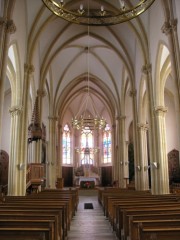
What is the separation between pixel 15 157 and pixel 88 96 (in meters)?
22.8

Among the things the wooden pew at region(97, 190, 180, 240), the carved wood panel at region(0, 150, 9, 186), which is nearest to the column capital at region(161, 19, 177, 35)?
the wooden pew at region(97, 190, 180, 240)

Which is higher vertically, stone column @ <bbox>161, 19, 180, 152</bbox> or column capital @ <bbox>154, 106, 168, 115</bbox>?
stone column @ <bbox>161, 19, 180, 152</bbox>

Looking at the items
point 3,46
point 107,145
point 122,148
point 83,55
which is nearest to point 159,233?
point 3,46

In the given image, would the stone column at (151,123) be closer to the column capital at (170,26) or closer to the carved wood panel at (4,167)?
the column capital at (170,26)

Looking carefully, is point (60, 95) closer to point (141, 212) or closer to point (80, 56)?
point (80, 56)

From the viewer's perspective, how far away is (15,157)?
14352mm

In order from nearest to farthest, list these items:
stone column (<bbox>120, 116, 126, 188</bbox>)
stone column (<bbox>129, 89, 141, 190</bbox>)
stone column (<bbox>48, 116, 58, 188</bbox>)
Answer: stone column (<bbox>129, 89, 141, 190</bbox>)
stone column (<bbox>120, 116, 126, 188</bbox>)
stone column (<bbox>48, 116, 58, 188</bbox>)

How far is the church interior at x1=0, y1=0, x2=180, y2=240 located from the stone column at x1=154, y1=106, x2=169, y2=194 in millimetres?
55

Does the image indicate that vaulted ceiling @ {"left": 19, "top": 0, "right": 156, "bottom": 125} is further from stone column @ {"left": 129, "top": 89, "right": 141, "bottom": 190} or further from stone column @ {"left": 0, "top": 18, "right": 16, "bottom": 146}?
stone column @ {"left": 0, "top": 18, "right": 16, "bottom": 146}

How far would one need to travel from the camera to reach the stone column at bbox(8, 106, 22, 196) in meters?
13.7

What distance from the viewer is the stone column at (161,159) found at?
46.4 feet

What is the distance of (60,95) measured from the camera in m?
29.1

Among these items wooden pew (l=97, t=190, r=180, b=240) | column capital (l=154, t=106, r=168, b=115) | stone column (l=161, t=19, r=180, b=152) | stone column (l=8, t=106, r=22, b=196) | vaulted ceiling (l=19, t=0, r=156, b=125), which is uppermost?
vaulted ceiling (l=19, t=0, r=156, b=125)

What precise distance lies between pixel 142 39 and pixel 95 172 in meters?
24.3
